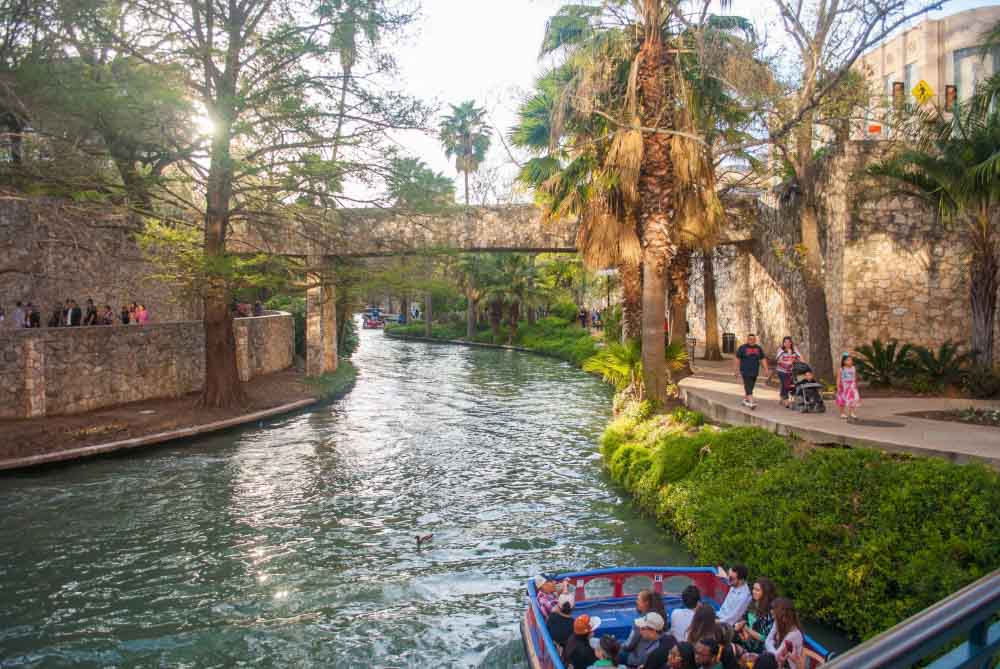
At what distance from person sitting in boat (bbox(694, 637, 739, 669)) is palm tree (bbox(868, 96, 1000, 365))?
10.9 meters

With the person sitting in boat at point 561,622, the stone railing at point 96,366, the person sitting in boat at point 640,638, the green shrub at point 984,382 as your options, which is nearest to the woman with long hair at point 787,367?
the green shrub at point 984,382

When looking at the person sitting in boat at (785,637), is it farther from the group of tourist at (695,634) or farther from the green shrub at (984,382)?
the green shrub at (984,382)

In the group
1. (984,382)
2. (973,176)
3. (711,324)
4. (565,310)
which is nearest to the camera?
(973,176)

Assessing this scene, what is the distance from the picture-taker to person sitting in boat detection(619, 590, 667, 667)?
22.3 ft

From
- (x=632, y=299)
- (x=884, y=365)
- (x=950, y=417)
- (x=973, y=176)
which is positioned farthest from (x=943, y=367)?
(x=632, y=299)

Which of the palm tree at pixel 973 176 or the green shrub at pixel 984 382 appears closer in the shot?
the palm tree at pixel 973 176

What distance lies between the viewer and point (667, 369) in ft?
56.3

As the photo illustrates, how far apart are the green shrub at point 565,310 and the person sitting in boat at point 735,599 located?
4606cm

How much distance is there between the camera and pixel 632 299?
20.7m

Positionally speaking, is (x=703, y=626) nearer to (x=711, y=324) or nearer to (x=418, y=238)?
(x=418, y=238)

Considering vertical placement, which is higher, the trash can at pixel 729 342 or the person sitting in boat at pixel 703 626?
the trash can at pixel 729 342

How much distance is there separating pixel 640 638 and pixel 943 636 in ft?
17.6

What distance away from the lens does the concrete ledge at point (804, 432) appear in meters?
9.40

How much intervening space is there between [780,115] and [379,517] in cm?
1208
